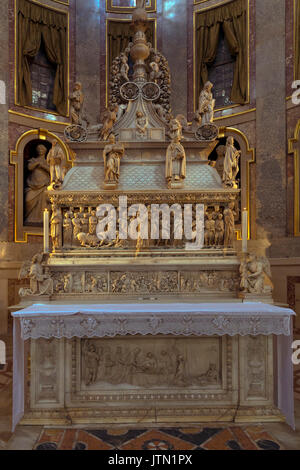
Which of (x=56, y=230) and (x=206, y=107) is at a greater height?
(x=206, y=107)

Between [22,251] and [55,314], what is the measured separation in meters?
6.02

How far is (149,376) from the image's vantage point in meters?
4.47

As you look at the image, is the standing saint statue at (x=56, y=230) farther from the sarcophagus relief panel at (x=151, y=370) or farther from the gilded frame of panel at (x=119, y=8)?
the gilded frame of panel at (x=119, y=8)

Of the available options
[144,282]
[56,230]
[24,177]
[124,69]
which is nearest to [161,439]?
[144,282]

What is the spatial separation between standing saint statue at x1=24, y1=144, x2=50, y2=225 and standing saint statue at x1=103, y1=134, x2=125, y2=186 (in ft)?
17.1

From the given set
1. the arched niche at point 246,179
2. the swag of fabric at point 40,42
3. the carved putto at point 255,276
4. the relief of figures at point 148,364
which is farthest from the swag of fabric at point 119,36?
the relief of figures at point 148,364

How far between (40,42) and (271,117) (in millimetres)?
6870

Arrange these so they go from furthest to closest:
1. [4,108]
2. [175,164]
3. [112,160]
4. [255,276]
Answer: [4,108], [175,164], [112,160], [255,276]

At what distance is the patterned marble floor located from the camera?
3.68 m

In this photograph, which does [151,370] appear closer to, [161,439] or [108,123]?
[161,439]

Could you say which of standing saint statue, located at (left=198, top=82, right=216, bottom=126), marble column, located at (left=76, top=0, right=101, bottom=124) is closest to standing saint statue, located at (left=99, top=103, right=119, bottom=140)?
standing saint statue, located at (left=198, top=82, right=216, bottom=126)

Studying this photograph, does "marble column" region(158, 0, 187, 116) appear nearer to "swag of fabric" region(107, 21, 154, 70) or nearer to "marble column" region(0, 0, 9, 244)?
"swag of fabric" region(107, 21, 154, 70)

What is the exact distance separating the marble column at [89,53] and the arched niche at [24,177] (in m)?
1.82

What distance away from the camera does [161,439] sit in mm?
3834
